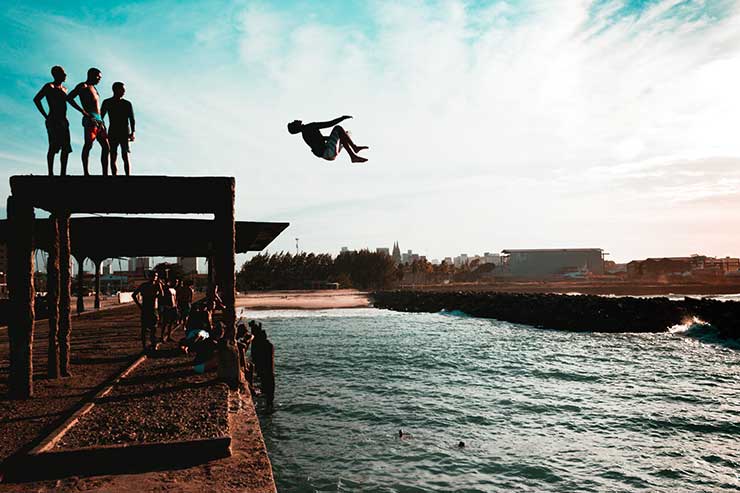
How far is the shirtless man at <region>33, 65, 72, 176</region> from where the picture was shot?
7.88 m

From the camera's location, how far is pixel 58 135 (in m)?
8.04

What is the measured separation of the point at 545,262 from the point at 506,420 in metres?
127

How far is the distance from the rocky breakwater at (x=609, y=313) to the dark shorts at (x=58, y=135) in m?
32.3

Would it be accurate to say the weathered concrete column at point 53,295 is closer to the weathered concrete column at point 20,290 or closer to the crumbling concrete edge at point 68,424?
the weathered concrete column at point 20,290

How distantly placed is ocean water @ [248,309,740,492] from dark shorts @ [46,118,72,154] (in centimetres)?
655

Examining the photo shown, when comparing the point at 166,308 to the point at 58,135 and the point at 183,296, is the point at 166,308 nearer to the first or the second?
the point at 183,296

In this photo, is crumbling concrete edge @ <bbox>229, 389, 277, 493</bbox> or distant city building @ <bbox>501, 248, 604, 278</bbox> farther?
distant city building @ <bbox>501, 248, 604, 278</bbox>

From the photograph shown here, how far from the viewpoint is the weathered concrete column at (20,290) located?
7.36 m

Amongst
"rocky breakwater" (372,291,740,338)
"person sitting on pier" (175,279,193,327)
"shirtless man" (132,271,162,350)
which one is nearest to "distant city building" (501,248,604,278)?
"rocky breakwater" (372,291,740,338)

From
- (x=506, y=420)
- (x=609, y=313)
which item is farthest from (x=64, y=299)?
(x=609, y=313)

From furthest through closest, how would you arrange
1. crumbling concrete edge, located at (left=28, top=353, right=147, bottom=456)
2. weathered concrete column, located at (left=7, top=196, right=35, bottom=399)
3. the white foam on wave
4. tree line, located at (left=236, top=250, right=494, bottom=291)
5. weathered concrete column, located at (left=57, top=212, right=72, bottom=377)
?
tree line, located at (left=236, top=250, right=494, bottom=291)
the white foam on wave
weathered concrete column, located at (left=57, top=212, right=72, bottom=377)
weathered concrete column, located at (left=7, top=196, right=35, bottom=399)
crumbling concrete edge, located at (left=28, top=353, right=147, bottom=456)

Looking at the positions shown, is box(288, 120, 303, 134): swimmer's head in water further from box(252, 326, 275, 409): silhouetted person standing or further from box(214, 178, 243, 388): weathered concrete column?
box(252, 326, 275, 409): silhouetted person standing

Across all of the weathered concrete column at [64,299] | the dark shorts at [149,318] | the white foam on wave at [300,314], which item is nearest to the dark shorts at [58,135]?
the weathered concrete column at [64,299]

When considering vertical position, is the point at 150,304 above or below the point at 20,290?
below
